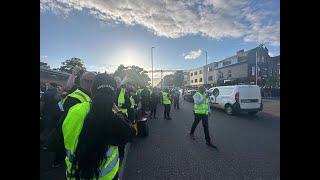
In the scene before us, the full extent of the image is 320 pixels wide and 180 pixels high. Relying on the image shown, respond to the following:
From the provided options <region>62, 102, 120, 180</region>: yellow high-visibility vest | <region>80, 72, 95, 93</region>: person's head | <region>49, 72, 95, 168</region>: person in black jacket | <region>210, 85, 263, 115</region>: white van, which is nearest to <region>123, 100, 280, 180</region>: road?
<region>49, 72, 95, 168</region>: person in black jacket

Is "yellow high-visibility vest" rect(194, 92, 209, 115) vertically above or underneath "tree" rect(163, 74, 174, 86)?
underneath

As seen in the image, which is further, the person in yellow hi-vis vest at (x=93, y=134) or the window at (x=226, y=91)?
the window at (x=226, y=91)

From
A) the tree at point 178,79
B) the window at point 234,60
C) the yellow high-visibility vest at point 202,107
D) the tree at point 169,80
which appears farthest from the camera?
the tree at point 169,80

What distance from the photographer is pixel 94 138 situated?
1.85 metres

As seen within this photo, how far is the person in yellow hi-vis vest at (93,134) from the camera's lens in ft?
6.09

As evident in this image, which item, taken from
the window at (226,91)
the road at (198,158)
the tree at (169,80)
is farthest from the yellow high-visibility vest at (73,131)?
the tree at (169,80)

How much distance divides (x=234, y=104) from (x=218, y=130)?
5212mm

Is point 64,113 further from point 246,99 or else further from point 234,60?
point 234,60

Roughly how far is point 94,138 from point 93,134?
0.12ft

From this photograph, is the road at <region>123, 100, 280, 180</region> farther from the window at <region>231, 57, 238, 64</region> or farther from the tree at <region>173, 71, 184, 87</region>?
the tree at <region>173, 71, 184, 87</region>

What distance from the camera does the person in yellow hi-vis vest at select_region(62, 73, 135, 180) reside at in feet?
6.09

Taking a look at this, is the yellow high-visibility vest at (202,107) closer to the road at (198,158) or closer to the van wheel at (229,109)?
the road at (198,158)

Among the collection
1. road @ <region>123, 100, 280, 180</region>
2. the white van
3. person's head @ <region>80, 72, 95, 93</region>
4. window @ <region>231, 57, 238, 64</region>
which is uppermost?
window @ <region>231, 57, 238, 64</region>
